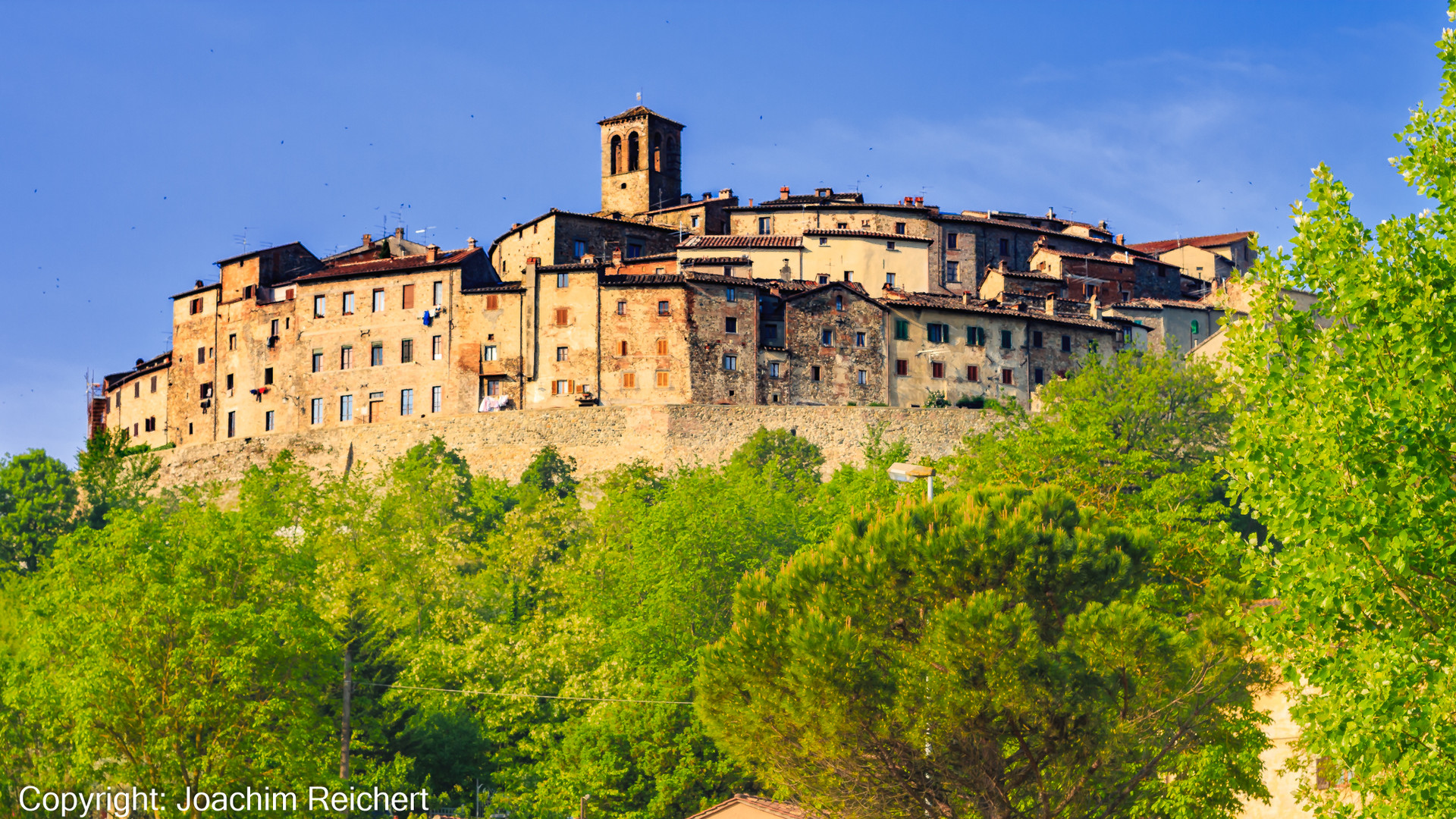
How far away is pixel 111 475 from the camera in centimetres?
7181

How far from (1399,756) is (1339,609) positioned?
1.53 m

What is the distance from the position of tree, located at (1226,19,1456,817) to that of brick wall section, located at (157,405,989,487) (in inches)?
2051

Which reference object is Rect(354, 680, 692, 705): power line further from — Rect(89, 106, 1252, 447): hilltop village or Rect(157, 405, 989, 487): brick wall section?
Rect(89, 106, 1252, 447): hilltop village

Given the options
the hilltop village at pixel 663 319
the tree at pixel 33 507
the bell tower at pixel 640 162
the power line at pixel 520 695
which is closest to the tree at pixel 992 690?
the power line at pixel 520 695

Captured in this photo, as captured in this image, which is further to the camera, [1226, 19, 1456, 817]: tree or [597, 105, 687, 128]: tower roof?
[597, 105, 687, 128]: tower roof

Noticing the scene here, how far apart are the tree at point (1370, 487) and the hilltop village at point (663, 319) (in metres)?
57.0

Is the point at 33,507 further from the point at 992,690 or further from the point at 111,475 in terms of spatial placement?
the point at 992,690

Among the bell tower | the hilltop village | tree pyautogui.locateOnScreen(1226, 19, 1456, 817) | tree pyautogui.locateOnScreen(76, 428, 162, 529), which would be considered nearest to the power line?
tree pyautogui.locateOnScreen(1226, 19, 1456, 817)

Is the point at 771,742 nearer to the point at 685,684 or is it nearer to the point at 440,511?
the point at 685,684

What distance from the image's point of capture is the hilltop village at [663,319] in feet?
245

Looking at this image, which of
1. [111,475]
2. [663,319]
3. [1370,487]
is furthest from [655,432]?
[1370,487]

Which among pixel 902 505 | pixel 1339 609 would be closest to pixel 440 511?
pixel 902 505

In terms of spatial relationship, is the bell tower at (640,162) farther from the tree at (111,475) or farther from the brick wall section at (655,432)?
the tree at (111,475)

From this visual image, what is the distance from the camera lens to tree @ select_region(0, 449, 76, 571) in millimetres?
62906
